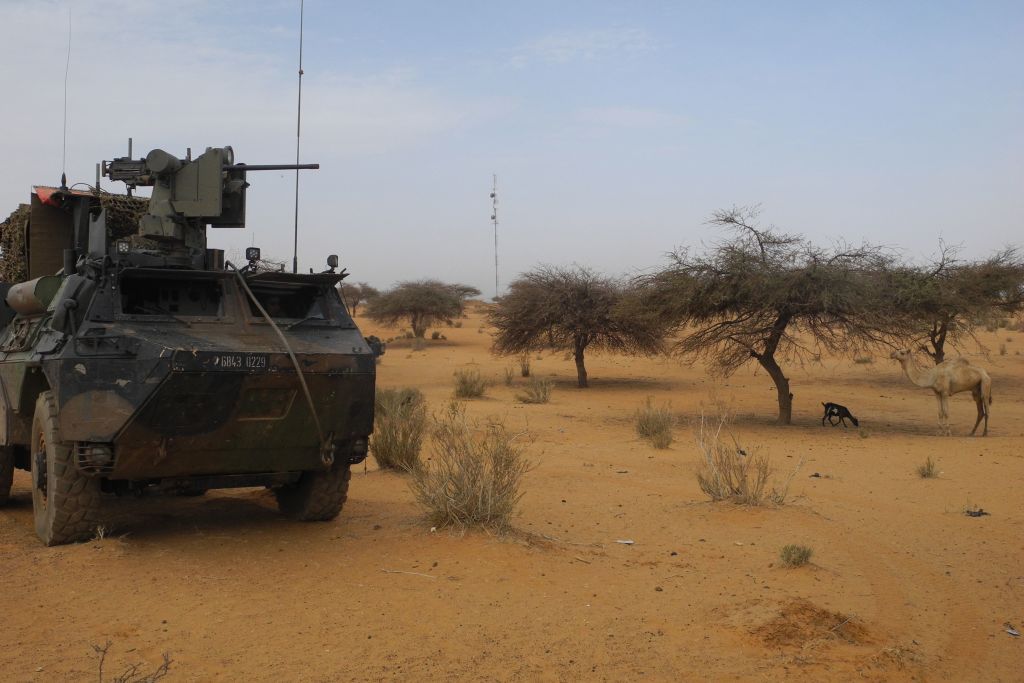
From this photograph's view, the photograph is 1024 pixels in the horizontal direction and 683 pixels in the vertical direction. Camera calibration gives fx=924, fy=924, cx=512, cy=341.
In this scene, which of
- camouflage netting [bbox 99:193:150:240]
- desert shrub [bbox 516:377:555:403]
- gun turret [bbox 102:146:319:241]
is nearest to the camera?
gun turret [bbox 102:146:319:241]

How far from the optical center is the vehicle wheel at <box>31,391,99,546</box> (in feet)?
21.3

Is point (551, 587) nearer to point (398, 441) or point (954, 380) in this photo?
point (398, 441)

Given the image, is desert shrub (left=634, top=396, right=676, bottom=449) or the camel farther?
the camel

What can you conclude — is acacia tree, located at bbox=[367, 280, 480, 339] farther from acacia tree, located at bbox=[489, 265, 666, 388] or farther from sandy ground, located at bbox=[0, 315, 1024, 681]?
sandy ground, located at bbox=[0, 315, 1024, 681]

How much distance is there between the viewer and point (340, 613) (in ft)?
17.9

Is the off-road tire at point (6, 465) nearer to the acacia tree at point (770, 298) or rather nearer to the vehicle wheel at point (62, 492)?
the vehicle wheel at point (62, 492)

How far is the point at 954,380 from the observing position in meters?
15.2

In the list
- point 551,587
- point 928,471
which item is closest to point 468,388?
point 928,471

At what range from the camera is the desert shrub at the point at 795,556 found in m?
6.47

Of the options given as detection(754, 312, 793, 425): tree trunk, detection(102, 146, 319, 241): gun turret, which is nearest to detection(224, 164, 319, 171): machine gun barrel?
detection(102, 146, 319, 241): gun turret

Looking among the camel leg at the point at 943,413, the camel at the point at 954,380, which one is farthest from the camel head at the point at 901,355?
the camel leg at the point at 943,413

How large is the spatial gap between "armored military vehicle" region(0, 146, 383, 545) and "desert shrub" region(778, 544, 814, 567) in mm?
3163

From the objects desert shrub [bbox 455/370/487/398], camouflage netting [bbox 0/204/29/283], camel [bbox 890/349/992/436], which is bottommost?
desert shrub [bbox 455/370/487/398]

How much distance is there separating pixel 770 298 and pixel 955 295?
5.96m
